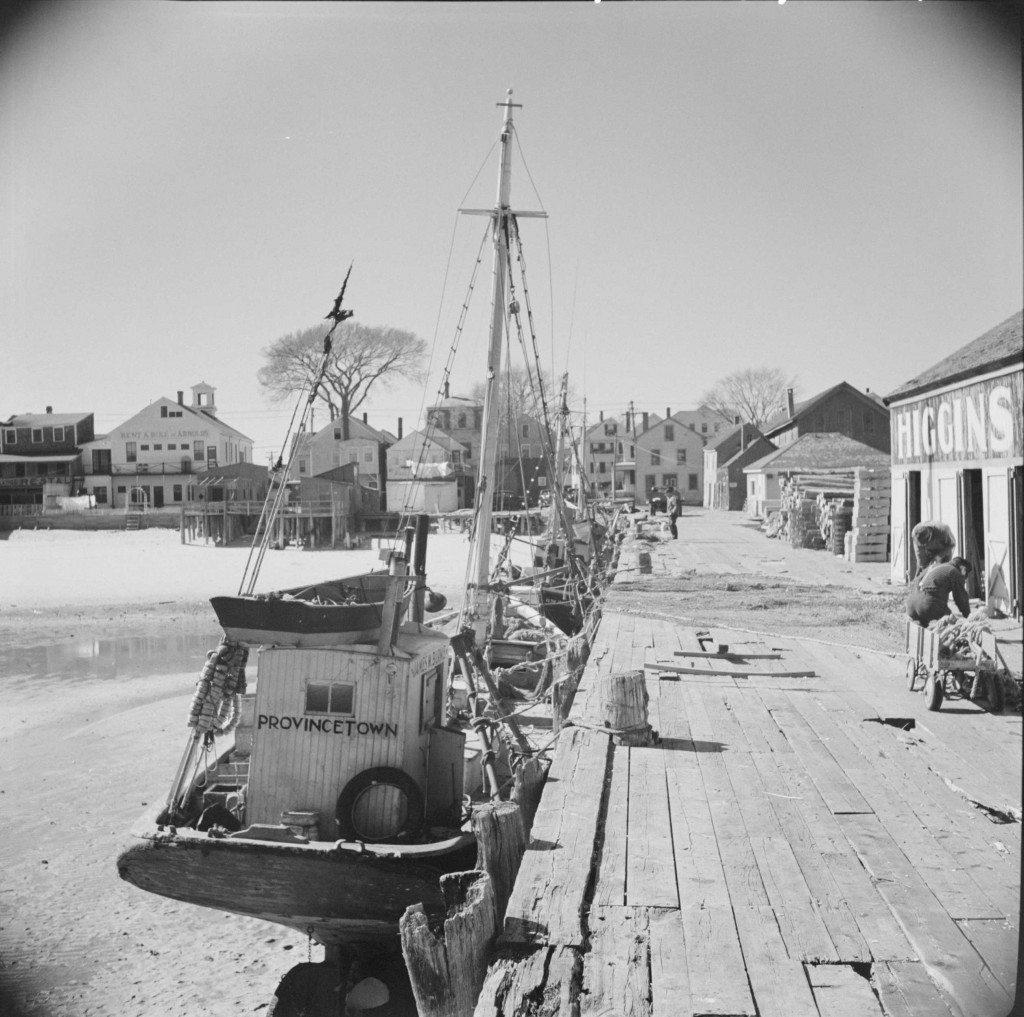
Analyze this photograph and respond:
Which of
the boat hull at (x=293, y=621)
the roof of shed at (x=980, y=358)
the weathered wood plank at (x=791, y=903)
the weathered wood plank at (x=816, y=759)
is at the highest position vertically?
the roof of shed at (x=980, y=358)

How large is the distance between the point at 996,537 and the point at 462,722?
9.28 m

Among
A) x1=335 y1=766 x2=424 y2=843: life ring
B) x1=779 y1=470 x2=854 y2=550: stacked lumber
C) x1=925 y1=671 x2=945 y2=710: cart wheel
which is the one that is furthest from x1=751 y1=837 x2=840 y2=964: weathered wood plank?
x1=779 y1=470 x2=854 y2=550: stacked lumber

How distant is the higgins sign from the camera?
1378 cm

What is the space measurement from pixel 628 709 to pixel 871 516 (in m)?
20.1

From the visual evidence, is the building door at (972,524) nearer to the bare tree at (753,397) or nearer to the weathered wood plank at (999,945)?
the weathered wood plank at (999,945)

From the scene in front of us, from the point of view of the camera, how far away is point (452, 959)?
4.53 m

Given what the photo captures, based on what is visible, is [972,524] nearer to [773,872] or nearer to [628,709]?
[628,709]

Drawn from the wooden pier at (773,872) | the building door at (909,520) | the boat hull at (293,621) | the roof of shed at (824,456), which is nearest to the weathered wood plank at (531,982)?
the wooden pier at (773,872)

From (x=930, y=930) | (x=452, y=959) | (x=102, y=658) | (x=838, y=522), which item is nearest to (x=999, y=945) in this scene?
(x=930, y=930)

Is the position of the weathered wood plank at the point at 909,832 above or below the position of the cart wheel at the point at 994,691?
below

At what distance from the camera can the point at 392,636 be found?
7.81 metres

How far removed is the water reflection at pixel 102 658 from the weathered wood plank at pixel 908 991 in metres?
17.0

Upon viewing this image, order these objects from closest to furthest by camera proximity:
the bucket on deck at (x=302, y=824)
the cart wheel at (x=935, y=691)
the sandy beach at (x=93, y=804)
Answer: the bucket on deck at (x=302, y=824), the sandy beach at (x=93, y=804), the cart wheel at (x=935, y=691)

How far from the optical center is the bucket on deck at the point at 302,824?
24.8 ft
